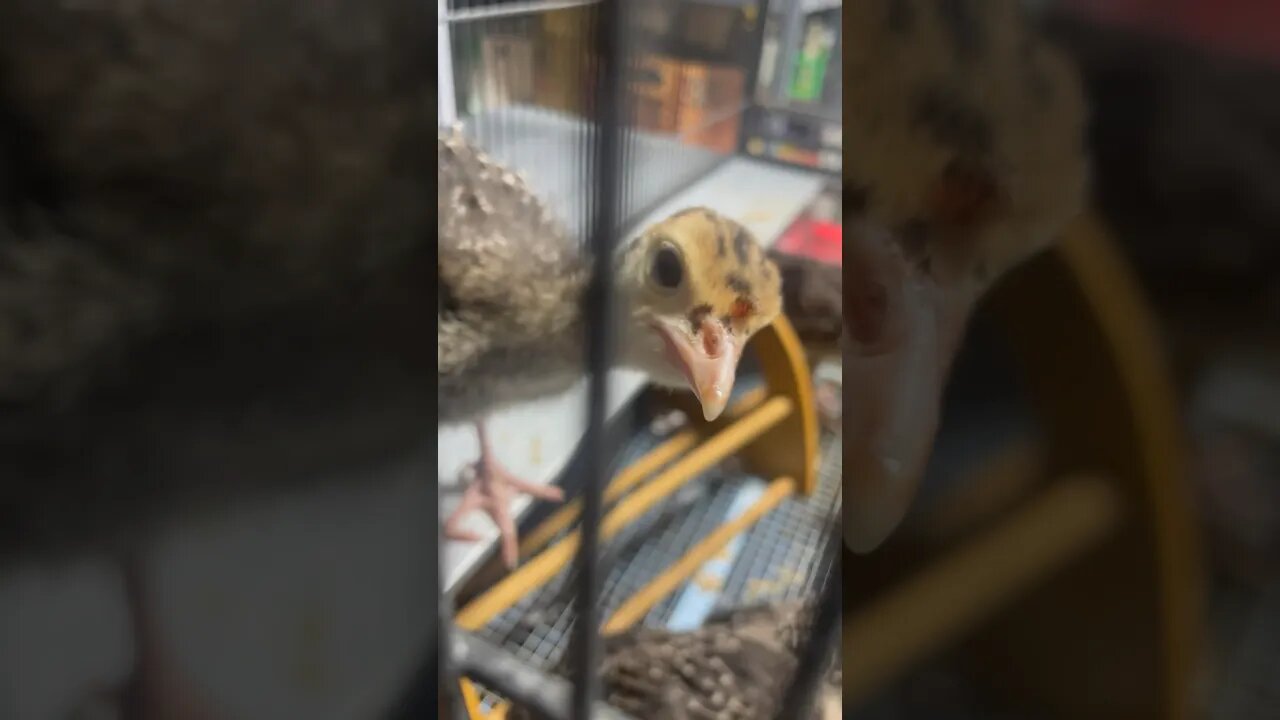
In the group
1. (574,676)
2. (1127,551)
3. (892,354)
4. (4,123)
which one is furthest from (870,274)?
(4,123)

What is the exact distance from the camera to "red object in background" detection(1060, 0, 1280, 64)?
355mm

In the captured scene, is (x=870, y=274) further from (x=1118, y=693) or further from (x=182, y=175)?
(x=182, y=175)

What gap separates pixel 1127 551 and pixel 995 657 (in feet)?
0.26

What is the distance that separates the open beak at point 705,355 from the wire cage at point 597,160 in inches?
0.5

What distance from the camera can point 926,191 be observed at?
0.44 meters

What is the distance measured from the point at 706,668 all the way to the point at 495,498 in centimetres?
15

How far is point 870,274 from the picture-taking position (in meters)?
0.46

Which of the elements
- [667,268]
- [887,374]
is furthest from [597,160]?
[887,374]

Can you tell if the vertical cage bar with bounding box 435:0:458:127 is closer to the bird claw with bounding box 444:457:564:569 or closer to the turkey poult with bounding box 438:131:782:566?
the turkey poult with bounding box 438:131:782:566

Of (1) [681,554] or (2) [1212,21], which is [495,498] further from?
(2) [1212,21]

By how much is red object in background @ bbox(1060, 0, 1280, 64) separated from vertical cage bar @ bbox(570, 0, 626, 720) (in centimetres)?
22

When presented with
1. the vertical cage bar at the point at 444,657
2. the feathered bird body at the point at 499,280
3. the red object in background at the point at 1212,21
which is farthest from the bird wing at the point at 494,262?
the red object in background at the point at 1212,21

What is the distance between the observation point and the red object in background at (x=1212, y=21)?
355mm

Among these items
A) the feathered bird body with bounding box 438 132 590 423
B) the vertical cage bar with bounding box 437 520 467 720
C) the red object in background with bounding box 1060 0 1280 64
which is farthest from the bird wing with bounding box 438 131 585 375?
the red object in background with bounding box 1060 0 1280 64
